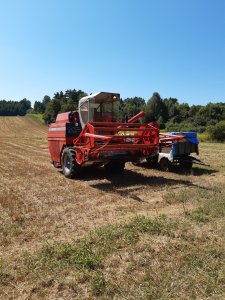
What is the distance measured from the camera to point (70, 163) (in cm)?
827

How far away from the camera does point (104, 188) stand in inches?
283

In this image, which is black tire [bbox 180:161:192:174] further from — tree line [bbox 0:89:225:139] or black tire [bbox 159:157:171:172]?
tree line [bbox 0:89:225:139]

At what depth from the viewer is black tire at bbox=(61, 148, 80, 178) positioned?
8133 millimetres

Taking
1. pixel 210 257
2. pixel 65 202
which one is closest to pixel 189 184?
pixel 65 202

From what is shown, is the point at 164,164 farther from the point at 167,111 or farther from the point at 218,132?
the point at 167,111

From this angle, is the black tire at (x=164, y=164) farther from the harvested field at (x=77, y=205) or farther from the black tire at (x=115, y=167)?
the black tire at (x=115, y=167)

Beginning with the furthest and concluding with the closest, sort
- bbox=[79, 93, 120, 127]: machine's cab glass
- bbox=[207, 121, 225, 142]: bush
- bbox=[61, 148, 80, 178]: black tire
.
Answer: bbox=[207, 121, 225, 142]: bush → bbox=[79, 93, 120, 127]: machine's cab glass → bbox=[61, 148, 80, 178]: black tire

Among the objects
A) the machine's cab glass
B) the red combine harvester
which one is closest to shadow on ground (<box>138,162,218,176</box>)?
the red combine harvester

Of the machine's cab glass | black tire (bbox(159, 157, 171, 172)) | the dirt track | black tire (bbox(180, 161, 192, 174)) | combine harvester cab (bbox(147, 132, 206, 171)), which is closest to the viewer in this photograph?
the dirt track

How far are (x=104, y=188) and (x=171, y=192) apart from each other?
1638mm

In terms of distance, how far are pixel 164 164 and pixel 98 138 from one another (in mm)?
3042

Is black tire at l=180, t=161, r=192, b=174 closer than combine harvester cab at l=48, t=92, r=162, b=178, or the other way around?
combine harvester cab at l=48, t=92, r=162, b=178

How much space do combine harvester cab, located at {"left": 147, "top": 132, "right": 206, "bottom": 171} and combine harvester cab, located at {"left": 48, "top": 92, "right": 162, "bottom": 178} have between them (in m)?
0.91

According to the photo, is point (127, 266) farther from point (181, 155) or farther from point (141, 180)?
point (181, 155)
